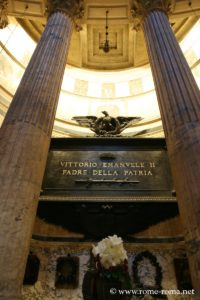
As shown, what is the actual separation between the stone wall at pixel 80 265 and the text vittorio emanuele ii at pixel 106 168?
1347mm

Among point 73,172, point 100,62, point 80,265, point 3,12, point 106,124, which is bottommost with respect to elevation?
point 80,265

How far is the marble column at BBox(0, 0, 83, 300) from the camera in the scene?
2836 mm

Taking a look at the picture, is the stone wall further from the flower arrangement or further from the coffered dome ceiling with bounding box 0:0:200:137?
the coffered dome ceiling with bounding box 0:0:200:137

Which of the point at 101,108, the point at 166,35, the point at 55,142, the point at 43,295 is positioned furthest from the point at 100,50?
the point at 43,295

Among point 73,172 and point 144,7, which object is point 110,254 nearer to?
point 73,172

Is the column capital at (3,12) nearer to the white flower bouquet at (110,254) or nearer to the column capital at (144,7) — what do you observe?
the column capital at (144,7)

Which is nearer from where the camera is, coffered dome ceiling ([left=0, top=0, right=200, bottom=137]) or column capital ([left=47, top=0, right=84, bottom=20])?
column capital ([left=47, top=0, right=84, bottom=20])

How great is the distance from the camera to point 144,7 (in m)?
7.38

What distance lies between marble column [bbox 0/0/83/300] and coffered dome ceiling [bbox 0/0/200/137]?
13.2 ft

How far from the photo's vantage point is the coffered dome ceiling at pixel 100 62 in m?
9.02

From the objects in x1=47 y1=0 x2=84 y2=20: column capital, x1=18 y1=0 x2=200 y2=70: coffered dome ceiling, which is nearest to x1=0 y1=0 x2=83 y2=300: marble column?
x1=47 y1=0 x2=84 y2=20: column capital

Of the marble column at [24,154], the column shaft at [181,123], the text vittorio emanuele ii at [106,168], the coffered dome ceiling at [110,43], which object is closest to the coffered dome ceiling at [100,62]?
the coffered dome ceiling at [110,43]

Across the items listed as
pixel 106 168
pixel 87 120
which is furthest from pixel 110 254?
pixel 87 120

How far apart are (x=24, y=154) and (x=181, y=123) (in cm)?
248
